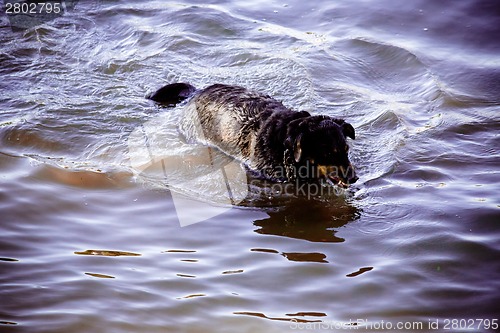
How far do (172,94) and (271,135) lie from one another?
2.31 meters

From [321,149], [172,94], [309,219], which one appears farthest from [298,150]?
[172,94]

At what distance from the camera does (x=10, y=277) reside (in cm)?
517

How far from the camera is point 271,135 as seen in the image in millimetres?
7492

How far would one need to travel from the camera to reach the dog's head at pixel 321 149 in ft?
22.5

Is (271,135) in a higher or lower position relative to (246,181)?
higher

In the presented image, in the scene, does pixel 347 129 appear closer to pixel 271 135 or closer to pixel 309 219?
pixel 271 135

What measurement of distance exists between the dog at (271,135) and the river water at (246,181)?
0.25m

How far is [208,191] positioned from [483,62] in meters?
5.53

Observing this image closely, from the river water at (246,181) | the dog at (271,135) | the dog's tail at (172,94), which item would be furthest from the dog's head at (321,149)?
the dog's tail at (172,94)

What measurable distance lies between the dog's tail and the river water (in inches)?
10.8

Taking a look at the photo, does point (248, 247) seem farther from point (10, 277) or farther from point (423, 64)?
point (423, 64)

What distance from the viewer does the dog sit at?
691cm

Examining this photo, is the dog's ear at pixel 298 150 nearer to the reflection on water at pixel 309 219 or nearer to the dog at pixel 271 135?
the dog at pixel 271 135

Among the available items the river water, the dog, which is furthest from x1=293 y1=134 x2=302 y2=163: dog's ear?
the river water
